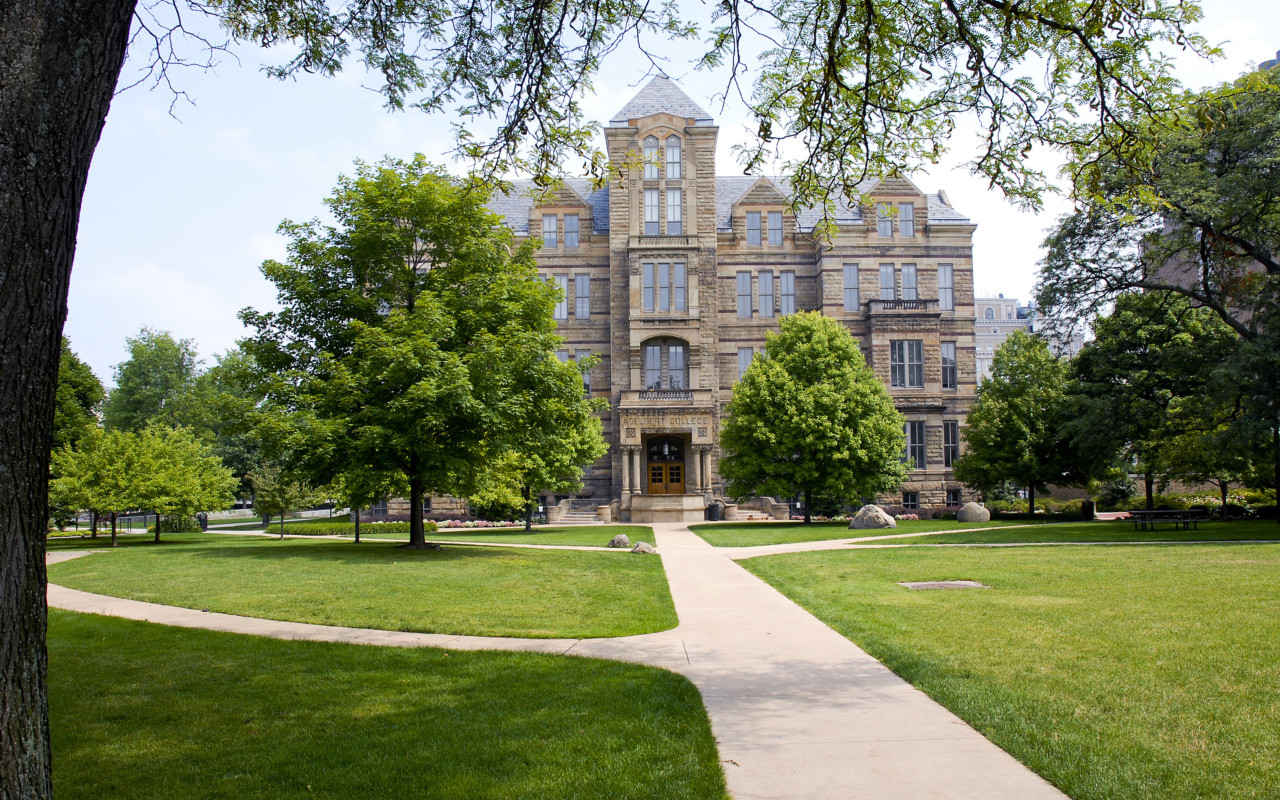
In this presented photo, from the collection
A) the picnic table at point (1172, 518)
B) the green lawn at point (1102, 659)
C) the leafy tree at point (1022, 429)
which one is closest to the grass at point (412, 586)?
the green lawn at point (1102, 659)

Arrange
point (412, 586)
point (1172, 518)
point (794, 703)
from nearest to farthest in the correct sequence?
point (794, 703) → point (412, 586) → point (1172, 518)

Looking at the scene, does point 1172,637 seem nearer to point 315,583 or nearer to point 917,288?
point 315,583

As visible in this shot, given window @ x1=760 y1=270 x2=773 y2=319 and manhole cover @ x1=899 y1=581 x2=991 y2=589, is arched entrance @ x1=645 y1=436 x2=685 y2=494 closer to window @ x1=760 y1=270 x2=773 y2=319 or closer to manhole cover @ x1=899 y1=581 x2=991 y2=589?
window @ x1=760 y1=270 x2=773 y2=319

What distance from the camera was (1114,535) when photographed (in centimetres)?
2602

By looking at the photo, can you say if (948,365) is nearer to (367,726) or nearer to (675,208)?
(675,208)

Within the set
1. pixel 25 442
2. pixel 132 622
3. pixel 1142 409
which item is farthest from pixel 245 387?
pixel 1142 409

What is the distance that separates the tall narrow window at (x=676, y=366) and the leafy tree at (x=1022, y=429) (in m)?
15.5

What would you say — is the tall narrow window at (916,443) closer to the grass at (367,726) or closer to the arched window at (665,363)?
the arched window at (665,363)

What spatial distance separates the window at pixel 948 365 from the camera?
48.6 meters

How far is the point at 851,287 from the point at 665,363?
1199 centimetres

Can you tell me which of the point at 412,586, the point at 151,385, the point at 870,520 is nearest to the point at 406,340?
the point at 412,586

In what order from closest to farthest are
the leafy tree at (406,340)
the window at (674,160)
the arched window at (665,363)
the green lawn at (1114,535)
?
the leafy tree at (406,340) < the green lawn at (1114,535) < the arched window at (665,363) < the window at (674,160)

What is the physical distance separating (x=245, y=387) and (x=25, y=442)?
67.9 feet

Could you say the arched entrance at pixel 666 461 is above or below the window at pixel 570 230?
below
